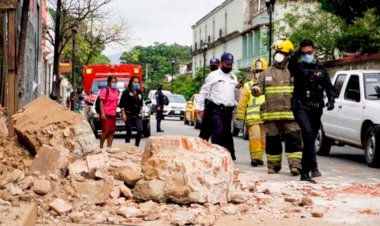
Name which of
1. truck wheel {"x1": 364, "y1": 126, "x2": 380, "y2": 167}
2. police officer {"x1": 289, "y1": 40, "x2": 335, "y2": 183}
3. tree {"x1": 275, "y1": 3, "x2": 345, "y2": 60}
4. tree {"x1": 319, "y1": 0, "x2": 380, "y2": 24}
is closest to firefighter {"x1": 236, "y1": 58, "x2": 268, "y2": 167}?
truck wheel {"x1": 364, "y1": 126, "x2": 380, "y2": 167}

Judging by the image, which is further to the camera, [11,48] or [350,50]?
[350,50]

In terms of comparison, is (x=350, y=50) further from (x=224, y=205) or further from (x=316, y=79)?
(x=224, y=205)

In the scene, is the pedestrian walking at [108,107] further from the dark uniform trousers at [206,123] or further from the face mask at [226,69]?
the face mask at [226,69]

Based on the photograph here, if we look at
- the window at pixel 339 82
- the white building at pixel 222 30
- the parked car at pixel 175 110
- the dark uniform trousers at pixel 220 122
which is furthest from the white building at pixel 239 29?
the dark uniform trousers at pixel 220 122

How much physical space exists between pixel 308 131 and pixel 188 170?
286 centimetres

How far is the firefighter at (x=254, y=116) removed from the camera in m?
13.1

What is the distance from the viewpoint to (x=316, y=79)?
420 inches

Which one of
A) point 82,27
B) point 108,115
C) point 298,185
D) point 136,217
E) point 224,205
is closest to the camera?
point 136,217

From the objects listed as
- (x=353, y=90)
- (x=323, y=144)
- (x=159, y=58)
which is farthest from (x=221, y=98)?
(x=159, y=58)

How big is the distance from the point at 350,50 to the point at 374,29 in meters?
1.64

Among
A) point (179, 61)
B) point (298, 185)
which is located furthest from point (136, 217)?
point (179, 61)

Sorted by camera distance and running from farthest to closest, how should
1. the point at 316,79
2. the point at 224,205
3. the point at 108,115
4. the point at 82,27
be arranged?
the point at 82,27 → the point at 108,115 → the point at 316,79 → the point at 224,205

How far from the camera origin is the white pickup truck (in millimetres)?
13438

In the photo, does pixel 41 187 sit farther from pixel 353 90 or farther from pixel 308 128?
pixel 353 90
